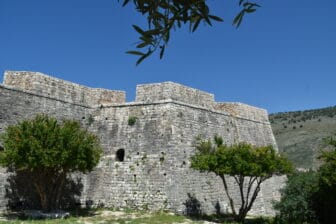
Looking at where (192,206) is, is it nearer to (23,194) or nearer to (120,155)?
(120,155)

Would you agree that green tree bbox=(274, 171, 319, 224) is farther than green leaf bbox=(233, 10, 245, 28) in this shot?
Yes

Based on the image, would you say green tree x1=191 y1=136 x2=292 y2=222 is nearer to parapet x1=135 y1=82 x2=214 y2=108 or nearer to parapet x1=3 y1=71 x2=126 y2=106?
parapet x1=135 y1=82 x2=214 y2=108

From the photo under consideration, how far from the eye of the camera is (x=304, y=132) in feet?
146

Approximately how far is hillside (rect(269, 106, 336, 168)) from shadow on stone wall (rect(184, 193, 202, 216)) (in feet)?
59.5

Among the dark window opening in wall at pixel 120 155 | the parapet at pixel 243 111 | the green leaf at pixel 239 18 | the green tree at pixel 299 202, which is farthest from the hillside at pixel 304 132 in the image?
the green leaf at pixel 239 18

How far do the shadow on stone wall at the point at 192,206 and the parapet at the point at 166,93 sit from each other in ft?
14.0

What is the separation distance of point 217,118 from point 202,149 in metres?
2.90

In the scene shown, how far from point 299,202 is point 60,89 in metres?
10.8

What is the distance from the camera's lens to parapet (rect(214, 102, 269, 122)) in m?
20.4

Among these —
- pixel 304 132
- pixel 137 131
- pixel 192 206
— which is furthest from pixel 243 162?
pixel 304 132

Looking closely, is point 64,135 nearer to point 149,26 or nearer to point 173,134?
point 173,134

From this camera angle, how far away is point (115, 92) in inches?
722

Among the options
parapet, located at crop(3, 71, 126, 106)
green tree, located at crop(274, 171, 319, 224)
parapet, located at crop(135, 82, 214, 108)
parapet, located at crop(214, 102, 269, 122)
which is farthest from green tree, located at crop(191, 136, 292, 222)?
parapet, located at crop(3, 71, 126, 106)

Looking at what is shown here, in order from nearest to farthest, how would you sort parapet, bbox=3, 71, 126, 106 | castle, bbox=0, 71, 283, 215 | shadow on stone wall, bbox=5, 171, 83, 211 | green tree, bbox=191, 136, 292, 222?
shadow on stone wall, bbox=5, 171, 83, 211
green tree, bbox=191, 136, 292, 222
castle, bbox=0, 71, 283, 215
parapet, bbox=3, 71, 126, 106
